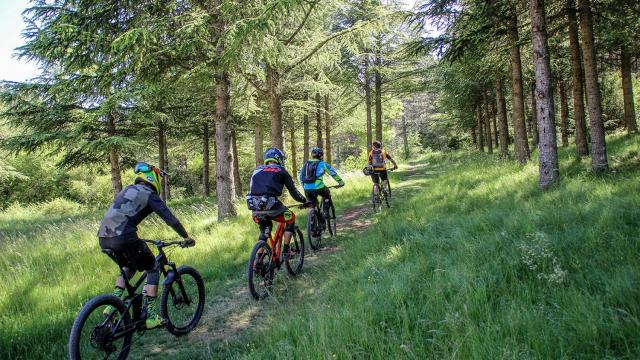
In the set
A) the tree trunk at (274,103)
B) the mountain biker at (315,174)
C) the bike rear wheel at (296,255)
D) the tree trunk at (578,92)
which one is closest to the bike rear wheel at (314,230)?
the mountain biker at (315,174)

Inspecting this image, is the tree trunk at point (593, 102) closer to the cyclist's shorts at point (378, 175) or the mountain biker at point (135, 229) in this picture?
the cyclist's shorts at point (378, 175)

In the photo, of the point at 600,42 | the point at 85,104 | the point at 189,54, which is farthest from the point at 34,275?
the point at 600,42

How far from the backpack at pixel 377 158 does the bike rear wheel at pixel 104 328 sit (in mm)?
8611

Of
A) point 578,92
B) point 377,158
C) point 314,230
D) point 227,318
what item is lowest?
point 227,318

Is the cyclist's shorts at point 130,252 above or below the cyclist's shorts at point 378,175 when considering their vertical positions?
below

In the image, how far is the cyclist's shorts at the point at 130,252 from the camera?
13.0 feet

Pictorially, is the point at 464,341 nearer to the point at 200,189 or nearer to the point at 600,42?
the point at 600,42

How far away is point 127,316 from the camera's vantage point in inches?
161

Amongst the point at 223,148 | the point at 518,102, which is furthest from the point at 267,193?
the point at 518,102

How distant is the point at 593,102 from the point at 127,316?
11.0 m

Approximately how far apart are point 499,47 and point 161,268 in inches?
523

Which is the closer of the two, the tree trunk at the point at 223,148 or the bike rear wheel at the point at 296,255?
the bike rear wheel at the point at 296,255

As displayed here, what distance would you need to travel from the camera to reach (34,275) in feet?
21.7

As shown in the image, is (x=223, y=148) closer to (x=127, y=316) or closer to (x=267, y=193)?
(x=267, y=193)
